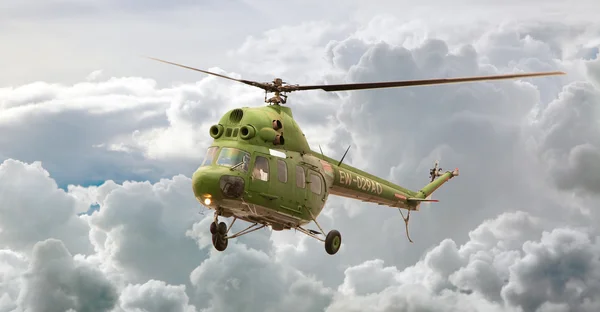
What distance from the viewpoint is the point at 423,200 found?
57.3 metres

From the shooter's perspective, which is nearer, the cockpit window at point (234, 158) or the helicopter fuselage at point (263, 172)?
the helicopter fuselage at point (263, 172)

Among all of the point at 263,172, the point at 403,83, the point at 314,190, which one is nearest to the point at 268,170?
the point at 263,172

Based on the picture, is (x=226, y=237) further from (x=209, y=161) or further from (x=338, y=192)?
(x=338, y=192)

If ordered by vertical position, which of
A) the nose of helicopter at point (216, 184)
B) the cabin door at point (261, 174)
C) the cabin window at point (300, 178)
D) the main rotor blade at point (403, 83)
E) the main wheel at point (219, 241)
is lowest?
the main wheel at point (219, 241)

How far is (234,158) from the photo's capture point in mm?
39625

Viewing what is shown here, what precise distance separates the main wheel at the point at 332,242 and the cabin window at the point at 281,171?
210 inches

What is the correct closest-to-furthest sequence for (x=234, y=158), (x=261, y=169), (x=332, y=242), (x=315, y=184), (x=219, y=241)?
(x=234, y=158) < (x=261, y=169) < (x=219, y=241) < (x=315, y=184) < (x=332, y=242)

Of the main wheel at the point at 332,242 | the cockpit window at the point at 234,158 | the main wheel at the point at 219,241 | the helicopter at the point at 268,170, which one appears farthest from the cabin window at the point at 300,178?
the main wheel at the point at 219,241

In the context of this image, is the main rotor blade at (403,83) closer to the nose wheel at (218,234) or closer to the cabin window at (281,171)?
the cabin window at (281,171)

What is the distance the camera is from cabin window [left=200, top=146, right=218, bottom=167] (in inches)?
1578

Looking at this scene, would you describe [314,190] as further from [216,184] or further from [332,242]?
[216,184]

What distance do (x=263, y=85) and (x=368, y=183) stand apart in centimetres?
1166

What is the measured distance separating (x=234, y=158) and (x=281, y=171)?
3.18 m

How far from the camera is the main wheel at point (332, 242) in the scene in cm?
4462
